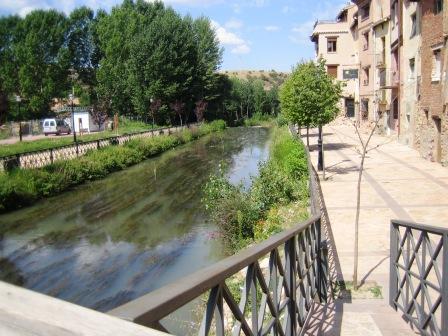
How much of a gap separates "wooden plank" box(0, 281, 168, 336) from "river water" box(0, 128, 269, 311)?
794 centimetres

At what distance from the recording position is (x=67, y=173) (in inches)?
832

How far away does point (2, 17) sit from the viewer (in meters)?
52.8

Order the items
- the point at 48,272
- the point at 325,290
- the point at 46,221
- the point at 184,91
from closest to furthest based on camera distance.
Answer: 1. the point at 325,290
2. the point at 48,272
3. the point at 46,221
4. the point at 184,91

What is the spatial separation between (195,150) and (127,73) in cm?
2025

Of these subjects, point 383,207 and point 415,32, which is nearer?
point 383,207

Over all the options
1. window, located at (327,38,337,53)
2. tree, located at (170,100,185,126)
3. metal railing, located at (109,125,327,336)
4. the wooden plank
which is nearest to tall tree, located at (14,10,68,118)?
tree, located at (170,100,185,126)

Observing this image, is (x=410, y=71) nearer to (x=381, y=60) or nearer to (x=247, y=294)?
(x=381, y=60)

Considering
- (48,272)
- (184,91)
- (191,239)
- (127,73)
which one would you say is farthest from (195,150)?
(48,272)

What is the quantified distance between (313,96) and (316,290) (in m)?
17.1

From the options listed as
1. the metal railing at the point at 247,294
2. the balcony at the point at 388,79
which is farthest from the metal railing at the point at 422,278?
the balcony at the point at 388,79

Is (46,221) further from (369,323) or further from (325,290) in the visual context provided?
(369,323)

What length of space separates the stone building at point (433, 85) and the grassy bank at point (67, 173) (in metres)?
15.0

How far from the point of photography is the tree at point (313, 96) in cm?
2188

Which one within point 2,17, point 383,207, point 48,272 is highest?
point 2,17
